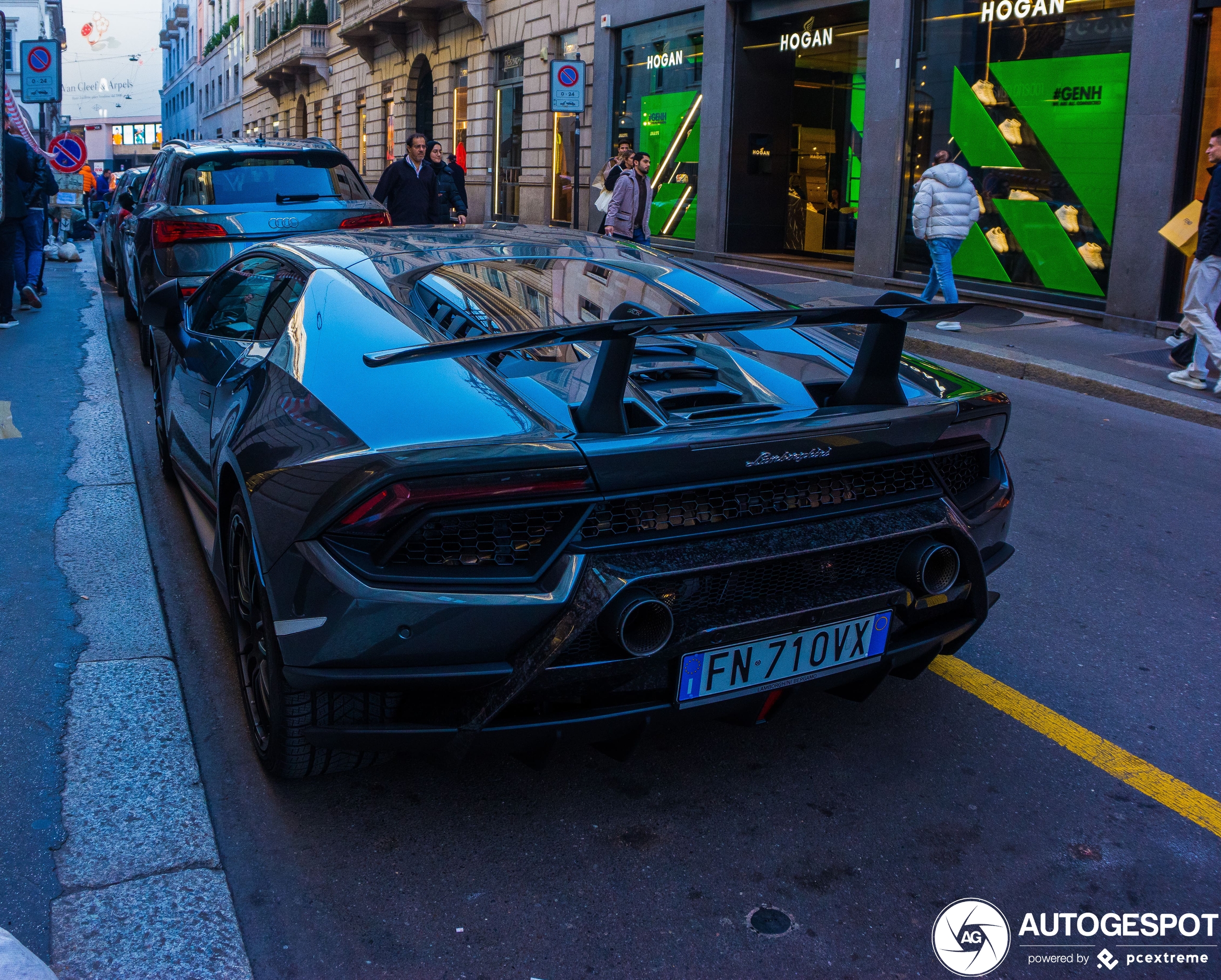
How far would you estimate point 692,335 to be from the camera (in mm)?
3441

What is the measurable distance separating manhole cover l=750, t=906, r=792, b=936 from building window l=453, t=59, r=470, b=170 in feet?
90.0

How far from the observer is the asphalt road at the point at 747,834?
2441mm

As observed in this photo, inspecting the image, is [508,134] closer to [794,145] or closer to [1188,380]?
[794,145]

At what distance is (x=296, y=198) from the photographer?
29.4 ft

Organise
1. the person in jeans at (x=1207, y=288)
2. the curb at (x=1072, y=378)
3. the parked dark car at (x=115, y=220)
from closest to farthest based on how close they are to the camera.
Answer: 1. the curb at (x=1072, y=378)
2. the person in jeans at (x=1207, y=288)
3. the parked dark car at (x=115, y=220)

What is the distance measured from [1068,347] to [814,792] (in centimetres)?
844

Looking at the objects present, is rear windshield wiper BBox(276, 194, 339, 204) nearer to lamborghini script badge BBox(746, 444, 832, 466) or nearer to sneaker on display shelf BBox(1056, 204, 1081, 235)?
lamborghini script badge BBox(746, 444, 832, 466)

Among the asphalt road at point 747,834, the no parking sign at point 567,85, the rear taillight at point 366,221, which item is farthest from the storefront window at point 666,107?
the asphalt road at point 747,834

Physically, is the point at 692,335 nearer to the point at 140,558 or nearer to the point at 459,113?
the point at 140,558

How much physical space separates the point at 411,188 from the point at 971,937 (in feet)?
40.3

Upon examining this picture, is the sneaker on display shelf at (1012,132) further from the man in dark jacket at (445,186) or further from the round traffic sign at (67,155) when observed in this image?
the round traffic sign at (67,155)

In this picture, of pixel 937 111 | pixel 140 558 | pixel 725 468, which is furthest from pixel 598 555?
pixel 937 111

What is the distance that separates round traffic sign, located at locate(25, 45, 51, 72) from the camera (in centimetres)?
2412

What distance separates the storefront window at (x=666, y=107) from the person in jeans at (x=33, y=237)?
10.1 m
